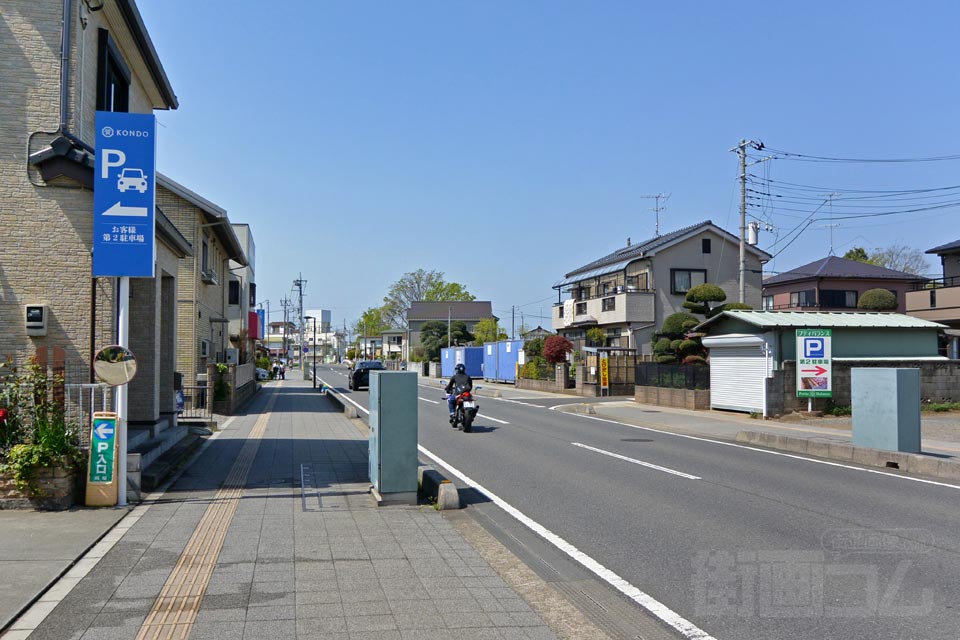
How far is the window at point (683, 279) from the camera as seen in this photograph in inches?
1738

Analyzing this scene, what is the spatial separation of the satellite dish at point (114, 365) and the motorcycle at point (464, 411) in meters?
10.7

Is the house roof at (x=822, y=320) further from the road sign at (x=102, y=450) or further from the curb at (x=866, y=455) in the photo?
the road sign at (x=102, y=450)

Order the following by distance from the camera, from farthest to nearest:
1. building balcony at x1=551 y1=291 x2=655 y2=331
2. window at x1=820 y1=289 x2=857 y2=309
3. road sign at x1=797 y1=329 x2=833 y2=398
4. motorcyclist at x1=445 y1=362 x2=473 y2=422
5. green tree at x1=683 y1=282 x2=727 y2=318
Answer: window at x1=820 y1=289 x2=857 y2=309, building balcony at x1=551 y1=291 x2=655 y2=331, green tree at x1=683 y1=282 x2=727 y2=318, road sign at x1=797 y1=329 x2=833 y2=398, motorcyclist at x1=445 y1=362 x2=473 y2=422

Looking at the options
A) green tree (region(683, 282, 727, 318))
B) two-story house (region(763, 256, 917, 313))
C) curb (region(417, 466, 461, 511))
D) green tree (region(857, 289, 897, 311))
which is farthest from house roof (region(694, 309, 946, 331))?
two-story house (region(763, 256, 917, 313))

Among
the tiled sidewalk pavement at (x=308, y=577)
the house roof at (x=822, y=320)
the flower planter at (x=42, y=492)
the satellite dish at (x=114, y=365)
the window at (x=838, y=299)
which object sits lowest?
the tiled sidewalk pavement at (x=308, y=577)

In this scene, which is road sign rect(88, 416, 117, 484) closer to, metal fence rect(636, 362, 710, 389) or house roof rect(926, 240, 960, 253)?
metal fence rect(636, 362, 710, 389)

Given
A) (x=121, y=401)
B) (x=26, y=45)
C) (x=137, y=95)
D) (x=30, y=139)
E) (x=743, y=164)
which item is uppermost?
(x=743, y=164)

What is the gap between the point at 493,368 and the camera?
169 feet

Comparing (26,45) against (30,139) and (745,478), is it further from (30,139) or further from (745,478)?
(745,478)

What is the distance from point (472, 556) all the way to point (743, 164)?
31061mm

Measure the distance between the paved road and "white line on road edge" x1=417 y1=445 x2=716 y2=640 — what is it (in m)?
0.08

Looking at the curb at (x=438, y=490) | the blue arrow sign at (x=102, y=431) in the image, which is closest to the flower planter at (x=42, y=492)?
the blue arrow sign at (x=102, y=431)

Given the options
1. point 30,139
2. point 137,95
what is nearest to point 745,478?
point 30,139

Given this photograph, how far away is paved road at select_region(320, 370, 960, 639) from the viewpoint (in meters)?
5.49
